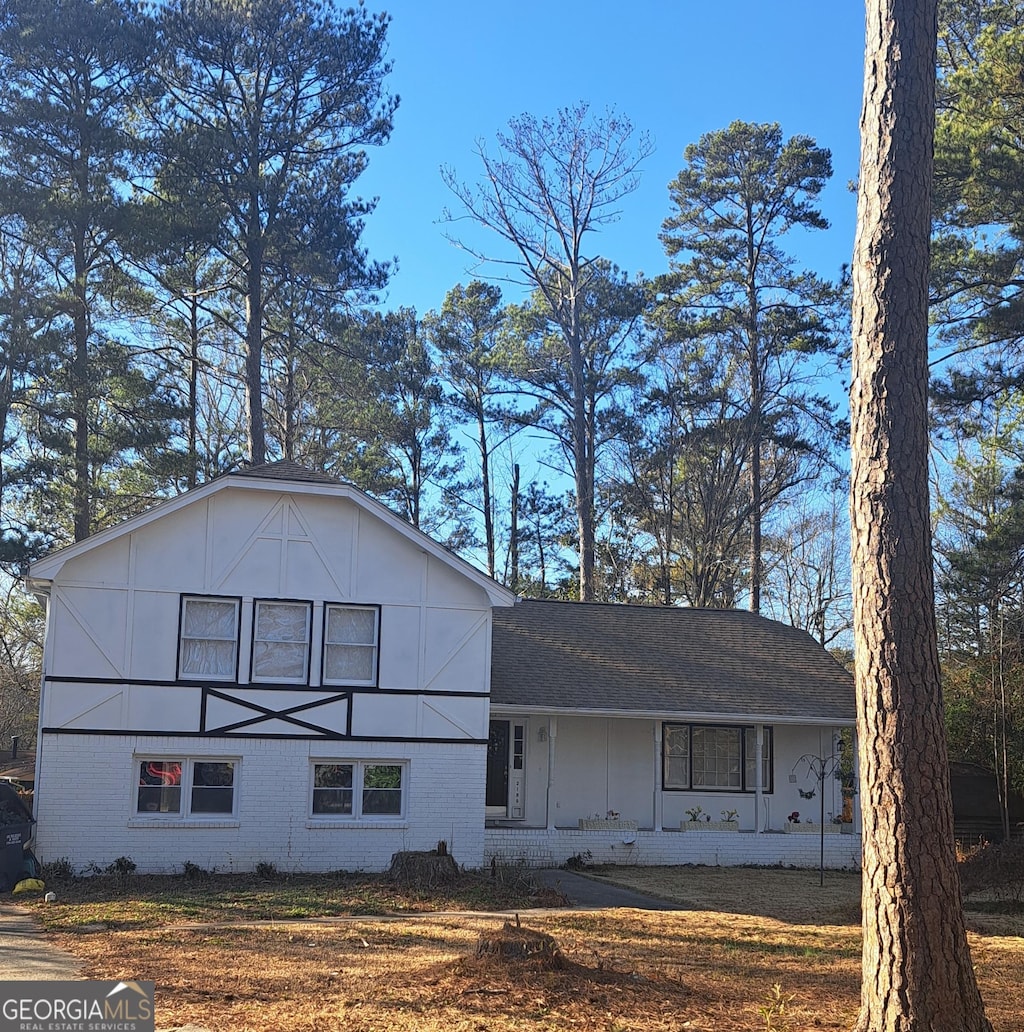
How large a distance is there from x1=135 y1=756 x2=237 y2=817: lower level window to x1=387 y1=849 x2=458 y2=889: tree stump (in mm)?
2923

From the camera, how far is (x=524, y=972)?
882cm

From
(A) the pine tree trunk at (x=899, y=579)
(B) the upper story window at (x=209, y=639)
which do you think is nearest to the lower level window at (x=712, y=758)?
(B) the upper story window at (x=209, y=639)

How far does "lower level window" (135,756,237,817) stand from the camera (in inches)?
691

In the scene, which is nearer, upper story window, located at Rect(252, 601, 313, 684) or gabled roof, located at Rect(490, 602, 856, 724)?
upper story window, located at Rect(252, 601, 313, 684)

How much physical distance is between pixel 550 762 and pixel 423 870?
4516mm

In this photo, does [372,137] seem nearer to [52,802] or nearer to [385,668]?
[385,668]

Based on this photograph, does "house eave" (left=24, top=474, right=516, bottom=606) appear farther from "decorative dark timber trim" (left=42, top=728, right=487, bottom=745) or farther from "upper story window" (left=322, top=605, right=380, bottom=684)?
"decorative dark timber trim" (left=42, top=728, right=487, bottom=745)

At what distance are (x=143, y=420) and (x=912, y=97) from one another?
2271 centimetres

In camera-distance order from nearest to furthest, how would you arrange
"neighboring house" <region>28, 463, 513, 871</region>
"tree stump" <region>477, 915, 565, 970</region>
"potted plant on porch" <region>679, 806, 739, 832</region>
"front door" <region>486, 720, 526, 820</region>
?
"tree stump" <region>477, 915, 565, 970</region> < "neighboring house" <region>28, 463, 513, 871</region> < "front door" <region>486, 720, 526, 820</region> < "potted plant on porch" <region>679, 806, 739, 832</region>

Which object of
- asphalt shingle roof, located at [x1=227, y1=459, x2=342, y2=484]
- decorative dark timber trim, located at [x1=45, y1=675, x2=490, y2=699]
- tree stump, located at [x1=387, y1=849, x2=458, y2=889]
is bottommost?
tree stump, located at [x1=387, y1=849, x2=458, y2=889]

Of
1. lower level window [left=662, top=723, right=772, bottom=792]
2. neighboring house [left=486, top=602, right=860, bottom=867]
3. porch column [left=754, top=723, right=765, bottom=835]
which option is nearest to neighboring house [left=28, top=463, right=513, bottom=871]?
neighboring house [left=486, top=602, right=860, bottom=867]

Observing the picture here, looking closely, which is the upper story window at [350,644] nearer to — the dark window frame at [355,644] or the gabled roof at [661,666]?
the dark window frame at [355,644]

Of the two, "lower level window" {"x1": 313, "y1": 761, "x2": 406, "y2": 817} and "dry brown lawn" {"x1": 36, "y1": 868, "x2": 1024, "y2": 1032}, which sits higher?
"lower level window" {"x1": 313, "y1": 761, "x2": 406, "y2": 817}

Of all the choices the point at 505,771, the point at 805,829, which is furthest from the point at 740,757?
the point at 505,771
